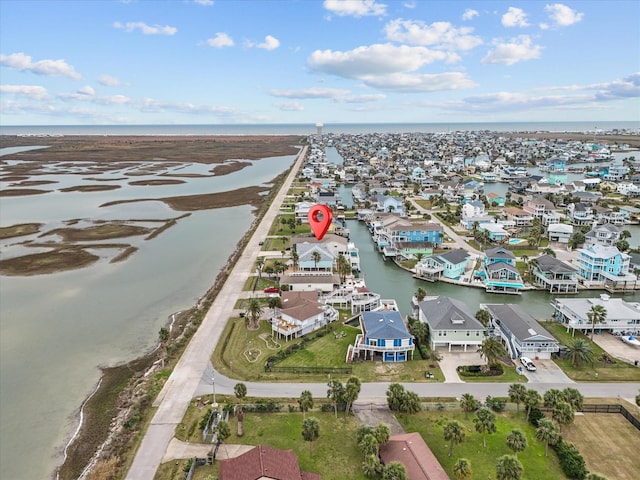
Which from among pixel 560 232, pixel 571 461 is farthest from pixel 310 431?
pixel 560 232

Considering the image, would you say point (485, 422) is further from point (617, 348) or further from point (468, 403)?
point (617, 348)

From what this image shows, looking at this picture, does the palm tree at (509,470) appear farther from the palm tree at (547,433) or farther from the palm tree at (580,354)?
the palm tree at (580,354)

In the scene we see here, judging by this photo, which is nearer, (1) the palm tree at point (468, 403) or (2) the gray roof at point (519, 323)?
(1) the palm tree at point (468, 403)

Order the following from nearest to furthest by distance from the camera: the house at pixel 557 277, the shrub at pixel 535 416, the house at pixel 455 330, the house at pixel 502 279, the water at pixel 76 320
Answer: the shrub at pixel 535 416, the water at pixel 76 320, the house at pixel 455 330, the house at pixel 557 277, the house at pixel 502 279

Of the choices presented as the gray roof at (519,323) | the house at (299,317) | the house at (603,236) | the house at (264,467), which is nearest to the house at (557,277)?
the gray roof at (519,323)

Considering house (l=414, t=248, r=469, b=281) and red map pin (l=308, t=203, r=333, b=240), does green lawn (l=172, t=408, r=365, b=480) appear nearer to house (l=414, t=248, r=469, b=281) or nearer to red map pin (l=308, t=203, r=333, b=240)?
red map pin (l=308, t=203, r=333, b=240)

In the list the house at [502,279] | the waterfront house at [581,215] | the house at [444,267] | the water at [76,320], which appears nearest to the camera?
the water at [76,320]

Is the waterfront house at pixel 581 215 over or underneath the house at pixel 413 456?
over
